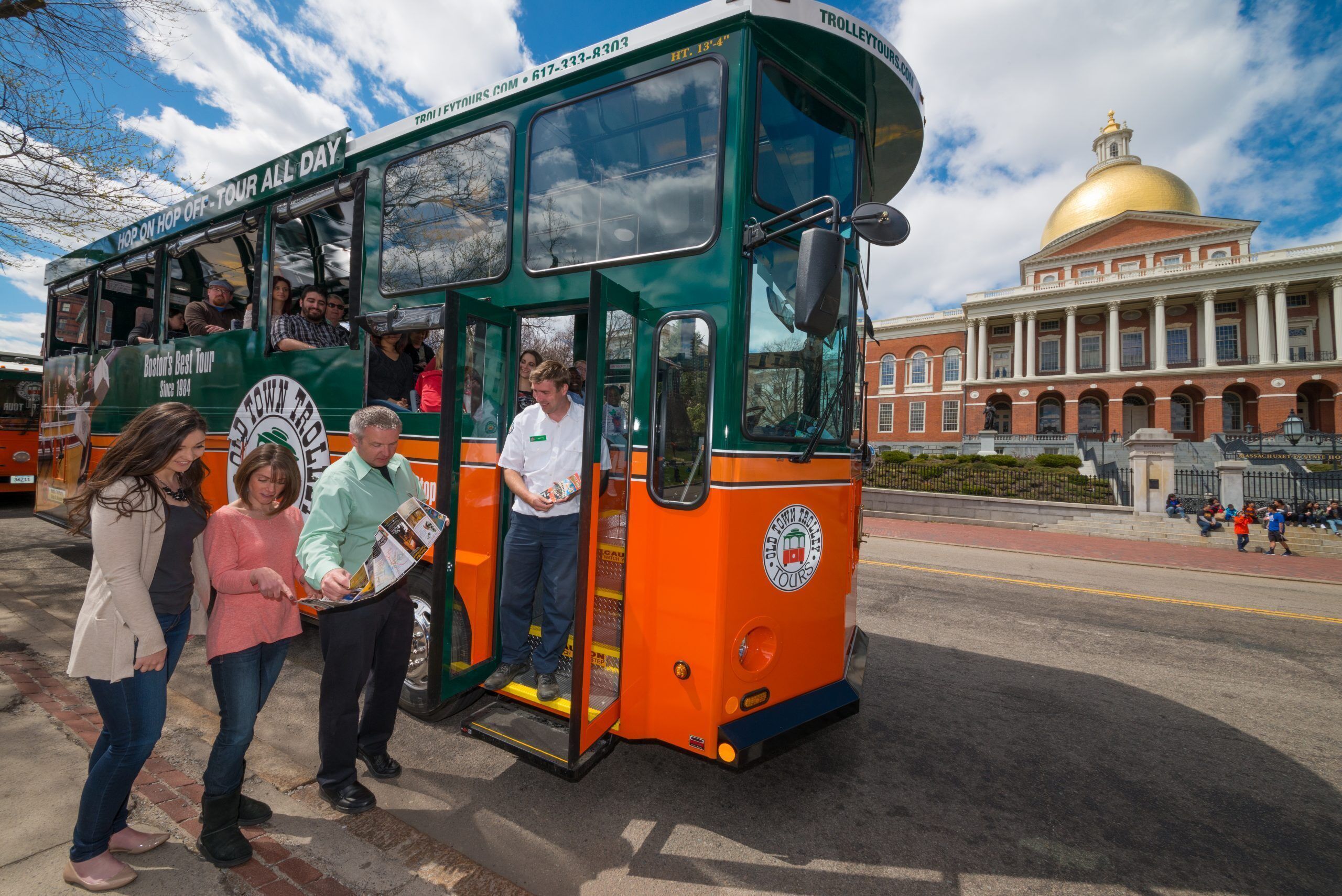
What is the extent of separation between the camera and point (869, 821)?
321cm

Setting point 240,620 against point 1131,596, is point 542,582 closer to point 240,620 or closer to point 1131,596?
point 240,620

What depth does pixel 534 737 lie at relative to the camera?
123 inches

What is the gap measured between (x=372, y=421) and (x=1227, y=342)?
59.0m

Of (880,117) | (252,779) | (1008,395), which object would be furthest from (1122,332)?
(252,779)

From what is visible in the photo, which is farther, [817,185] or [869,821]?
[817,185]

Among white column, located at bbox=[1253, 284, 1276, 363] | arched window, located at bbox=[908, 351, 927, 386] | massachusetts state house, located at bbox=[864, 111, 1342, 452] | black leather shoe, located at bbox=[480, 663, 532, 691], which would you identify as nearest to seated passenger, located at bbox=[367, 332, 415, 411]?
black leather shoe, located at bbox=[480, 663, 532, 691]

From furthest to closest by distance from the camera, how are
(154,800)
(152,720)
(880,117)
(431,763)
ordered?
1. (880,117)
2. (431,763)
3. (154,800)
4. (152,720)

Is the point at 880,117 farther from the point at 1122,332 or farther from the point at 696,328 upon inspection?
the point at 1122,332

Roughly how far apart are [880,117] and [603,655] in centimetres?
377

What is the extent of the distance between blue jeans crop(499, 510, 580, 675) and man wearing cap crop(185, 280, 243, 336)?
4.10 meters

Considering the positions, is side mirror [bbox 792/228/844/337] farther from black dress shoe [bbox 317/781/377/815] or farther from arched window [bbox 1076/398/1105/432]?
arched window [bbox 1076/398/1105/432]

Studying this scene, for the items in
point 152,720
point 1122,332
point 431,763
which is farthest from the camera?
point 1122,332

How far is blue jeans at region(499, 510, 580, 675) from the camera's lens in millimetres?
3410

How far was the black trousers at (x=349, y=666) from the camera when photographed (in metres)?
3.00
